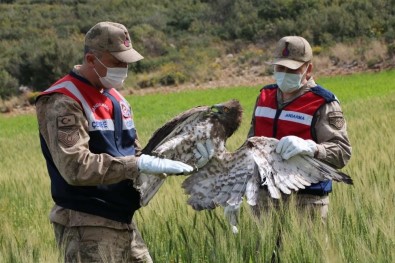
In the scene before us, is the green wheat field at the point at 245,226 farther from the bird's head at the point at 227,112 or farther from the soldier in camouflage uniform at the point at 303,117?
the bird's head at the point at 227,112

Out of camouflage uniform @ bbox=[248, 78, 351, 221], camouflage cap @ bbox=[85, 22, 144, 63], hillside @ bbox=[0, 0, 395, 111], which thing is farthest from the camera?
hillside @ bbox=[0, 0, 395, 111]

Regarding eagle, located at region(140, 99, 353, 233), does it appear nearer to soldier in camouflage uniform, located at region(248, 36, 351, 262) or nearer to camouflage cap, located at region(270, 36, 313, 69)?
soldier in camouflage uniform, located at region(248, 36, 351, 262)

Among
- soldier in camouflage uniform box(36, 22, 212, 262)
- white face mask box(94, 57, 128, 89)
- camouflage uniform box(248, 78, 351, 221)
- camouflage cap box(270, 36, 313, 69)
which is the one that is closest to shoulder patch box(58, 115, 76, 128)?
soldier in camouflage uniform box(36, 22, 212, 262)

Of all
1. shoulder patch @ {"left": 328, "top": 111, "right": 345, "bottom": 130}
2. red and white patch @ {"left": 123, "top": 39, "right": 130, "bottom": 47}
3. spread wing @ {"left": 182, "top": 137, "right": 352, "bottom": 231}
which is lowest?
spread wing @ {"left": 182, "top": 137, "right": 352, "bottom": 231}

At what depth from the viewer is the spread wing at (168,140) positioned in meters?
3.34

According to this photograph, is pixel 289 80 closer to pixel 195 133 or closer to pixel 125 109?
pixel 195 133

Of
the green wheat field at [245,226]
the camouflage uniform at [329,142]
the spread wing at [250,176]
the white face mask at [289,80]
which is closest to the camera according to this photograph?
the green wheat field at [245,226]

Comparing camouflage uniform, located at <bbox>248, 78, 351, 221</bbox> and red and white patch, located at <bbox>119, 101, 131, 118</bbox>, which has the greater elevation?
red and white patch, located at <bbox>119, 101, 131, 118</bbox>

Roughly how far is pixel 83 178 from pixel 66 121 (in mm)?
262

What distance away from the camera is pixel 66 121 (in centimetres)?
314

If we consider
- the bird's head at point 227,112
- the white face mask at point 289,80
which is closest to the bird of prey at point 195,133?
the bird's head at point 227,112

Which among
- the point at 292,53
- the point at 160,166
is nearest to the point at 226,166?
the point at 160,166

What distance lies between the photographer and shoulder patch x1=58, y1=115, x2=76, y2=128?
10.3 feet

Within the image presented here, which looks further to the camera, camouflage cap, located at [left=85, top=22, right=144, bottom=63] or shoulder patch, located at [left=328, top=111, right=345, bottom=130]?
shoulder patch, located at [left=328, top=111, right=345, bottom=130]
